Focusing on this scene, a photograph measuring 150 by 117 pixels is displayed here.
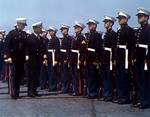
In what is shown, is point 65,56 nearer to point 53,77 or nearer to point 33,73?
point 33,73

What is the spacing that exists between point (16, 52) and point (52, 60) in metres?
2.31

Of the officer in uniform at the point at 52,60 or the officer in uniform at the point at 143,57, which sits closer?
the officer in uniform at the point at 143,57

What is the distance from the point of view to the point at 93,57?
42.0ft

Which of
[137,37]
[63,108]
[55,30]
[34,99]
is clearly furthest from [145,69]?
[55,30]

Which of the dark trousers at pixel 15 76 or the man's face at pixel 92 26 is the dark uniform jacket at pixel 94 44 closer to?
the man's face at pixel 92 26

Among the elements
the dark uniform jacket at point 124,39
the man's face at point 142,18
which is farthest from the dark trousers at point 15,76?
the man's face at point 142,18

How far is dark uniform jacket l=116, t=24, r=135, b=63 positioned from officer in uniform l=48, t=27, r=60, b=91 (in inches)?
151

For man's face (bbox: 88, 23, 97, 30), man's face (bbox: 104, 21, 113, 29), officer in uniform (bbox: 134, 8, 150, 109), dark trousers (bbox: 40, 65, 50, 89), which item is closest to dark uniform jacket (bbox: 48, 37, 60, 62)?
dark trousers (bbox: 40, 65, 50, 89)

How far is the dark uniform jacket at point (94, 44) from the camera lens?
12.7m

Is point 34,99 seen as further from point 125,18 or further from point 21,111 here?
point 125,18

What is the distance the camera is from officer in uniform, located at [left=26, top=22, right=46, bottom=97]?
1364 centimetres

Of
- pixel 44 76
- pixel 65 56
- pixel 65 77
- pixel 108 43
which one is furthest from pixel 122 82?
pixel 44 76

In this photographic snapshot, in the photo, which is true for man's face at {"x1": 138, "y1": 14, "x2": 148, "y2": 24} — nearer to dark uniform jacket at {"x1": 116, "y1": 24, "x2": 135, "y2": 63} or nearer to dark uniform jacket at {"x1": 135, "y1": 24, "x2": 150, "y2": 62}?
dark uniform jacket at {"x1": 135, "y1": 24, "x2": 150, "y2": 62}

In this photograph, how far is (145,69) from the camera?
35.3 feet
